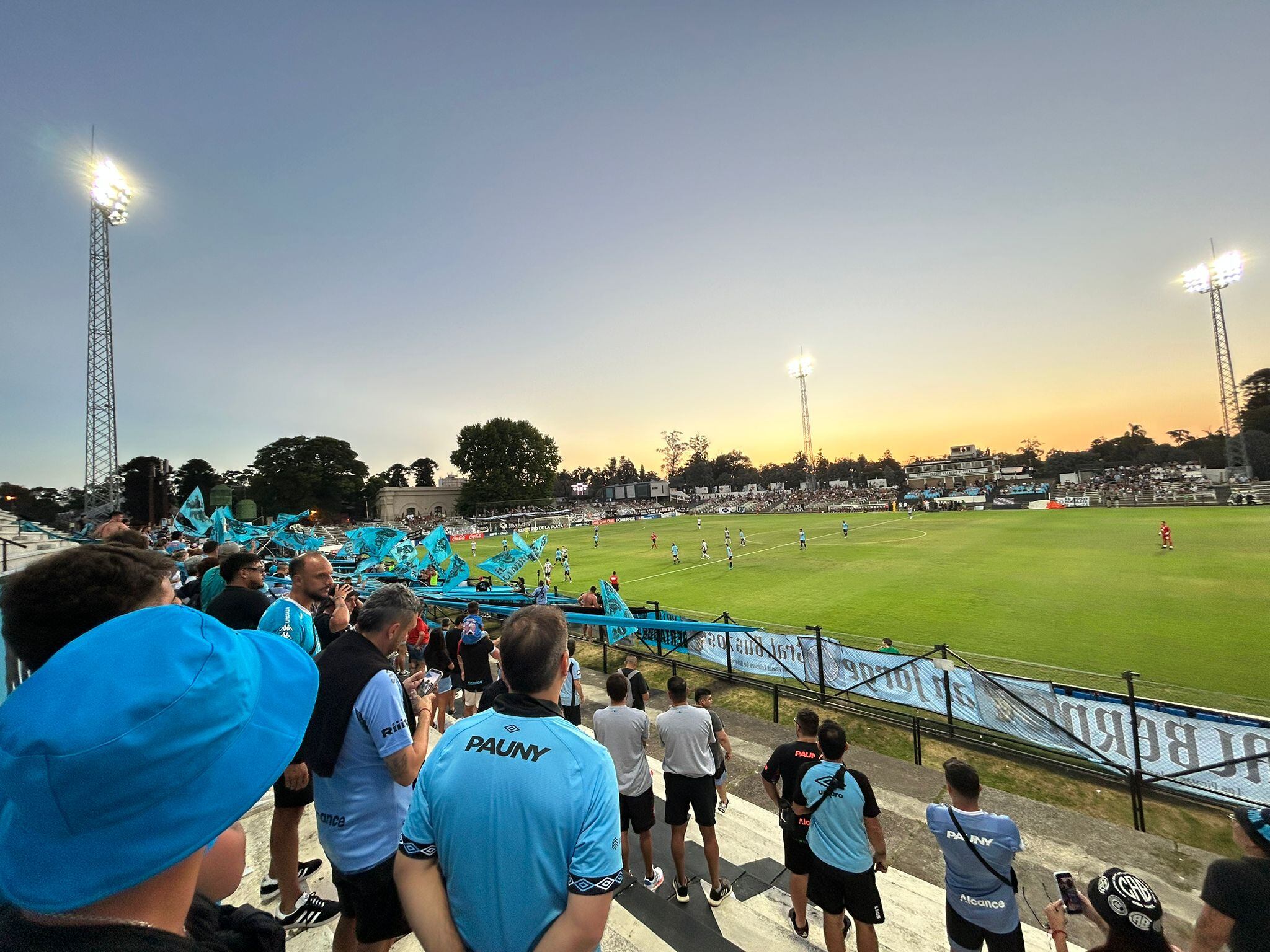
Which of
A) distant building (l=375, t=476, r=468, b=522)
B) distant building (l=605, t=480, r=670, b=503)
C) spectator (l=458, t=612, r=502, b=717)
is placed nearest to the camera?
spectator (l=458, t=612, r=502, b=717)

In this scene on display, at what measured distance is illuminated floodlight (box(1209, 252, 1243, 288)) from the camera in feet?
158

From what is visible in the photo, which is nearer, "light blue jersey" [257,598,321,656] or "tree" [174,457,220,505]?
"light blue jersey" [257,598,321,656]

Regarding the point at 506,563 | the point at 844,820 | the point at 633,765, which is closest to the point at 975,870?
the point at 844,820

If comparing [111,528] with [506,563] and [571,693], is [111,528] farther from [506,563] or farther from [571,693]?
[506,563]

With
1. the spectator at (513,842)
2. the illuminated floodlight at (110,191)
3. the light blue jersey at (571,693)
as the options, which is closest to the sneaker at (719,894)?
the light blue jersey at (571,693)

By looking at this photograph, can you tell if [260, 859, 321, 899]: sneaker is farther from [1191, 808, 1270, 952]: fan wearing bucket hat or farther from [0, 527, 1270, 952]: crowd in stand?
[1191, 808, 1270, 952]: fan wearing bucket hat

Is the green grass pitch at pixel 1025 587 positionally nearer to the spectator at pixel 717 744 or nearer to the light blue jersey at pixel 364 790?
the spectator at pixel 717 744

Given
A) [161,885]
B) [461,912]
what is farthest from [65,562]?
[461,912]

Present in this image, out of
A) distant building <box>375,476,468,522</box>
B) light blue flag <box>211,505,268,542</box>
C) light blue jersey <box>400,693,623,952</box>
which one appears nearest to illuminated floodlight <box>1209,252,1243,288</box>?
light blue jersey <box>400,693,623,952</box>

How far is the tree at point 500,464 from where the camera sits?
85375 millimetres

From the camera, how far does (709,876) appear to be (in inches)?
172

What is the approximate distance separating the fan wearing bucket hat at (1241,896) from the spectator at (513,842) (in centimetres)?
313

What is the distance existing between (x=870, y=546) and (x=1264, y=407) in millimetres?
100106

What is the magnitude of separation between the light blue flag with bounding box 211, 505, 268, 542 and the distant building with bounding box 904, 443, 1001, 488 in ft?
384
